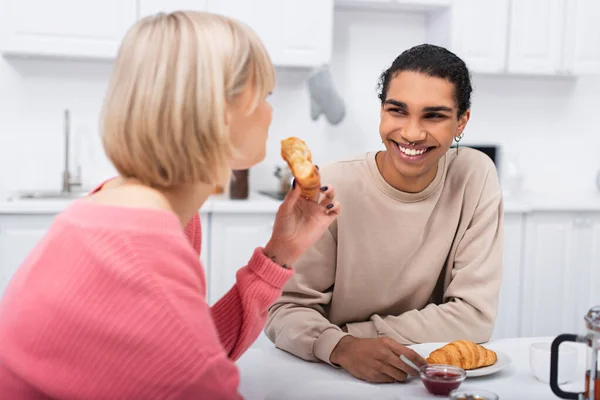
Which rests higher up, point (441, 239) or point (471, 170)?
point (471, 170)

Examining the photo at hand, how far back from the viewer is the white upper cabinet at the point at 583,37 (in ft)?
12.6

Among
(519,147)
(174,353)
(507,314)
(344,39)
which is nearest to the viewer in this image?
(174,353)

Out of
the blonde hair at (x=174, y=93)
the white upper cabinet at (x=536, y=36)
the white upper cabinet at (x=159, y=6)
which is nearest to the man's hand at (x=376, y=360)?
the blonde hair at (x=174, y=93)

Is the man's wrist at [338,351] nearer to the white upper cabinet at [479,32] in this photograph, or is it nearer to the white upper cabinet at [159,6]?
the white upper cabinet at [159,6]

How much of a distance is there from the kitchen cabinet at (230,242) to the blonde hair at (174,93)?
2.20m

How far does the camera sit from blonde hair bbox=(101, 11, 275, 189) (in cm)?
97

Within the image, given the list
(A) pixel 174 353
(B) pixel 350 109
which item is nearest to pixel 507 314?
(B) pixel 350 109

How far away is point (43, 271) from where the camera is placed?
3.05ft

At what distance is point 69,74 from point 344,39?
1.49 metres

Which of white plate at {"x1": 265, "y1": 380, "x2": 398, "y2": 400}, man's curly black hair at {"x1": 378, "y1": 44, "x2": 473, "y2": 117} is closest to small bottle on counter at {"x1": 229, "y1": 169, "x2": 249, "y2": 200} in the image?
man's curly black hair at {"x1": 378, "y1": 44, "x2": 473, "y2": 117}

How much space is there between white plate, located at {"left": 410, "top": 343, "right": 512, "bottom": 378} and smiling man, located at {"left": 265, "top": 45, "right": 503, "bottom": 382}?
0.14 meters

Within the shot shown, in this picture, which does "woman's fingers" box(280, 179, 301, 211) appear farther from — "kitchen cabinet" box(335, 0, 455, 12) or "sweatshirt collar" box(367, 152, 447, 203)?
"kitchen cabinet" box(335, 0, 455, 12)

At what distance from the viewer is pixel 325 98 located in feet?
12.1

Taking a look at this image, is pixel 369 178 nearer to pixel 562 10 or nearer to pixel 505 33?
pixel 505 33
